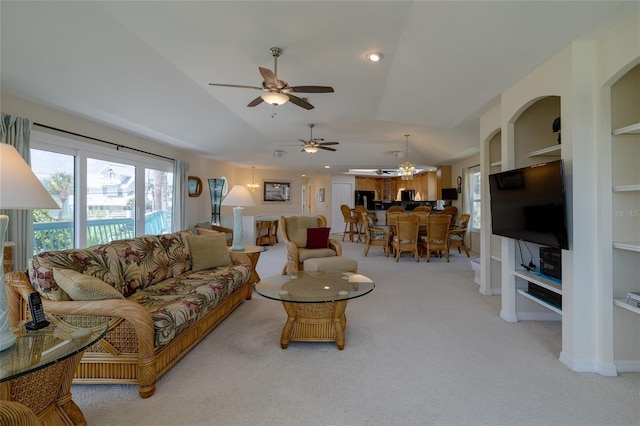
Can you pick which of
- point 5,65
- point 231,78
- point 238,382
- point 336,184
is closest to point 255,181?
point 336,184

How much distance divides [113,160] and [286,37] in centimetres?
351

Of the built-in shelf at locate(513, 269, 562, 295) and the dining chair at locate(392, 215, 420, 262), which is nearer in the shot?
the built-in shelf at locate(513, 269, 562, 295)

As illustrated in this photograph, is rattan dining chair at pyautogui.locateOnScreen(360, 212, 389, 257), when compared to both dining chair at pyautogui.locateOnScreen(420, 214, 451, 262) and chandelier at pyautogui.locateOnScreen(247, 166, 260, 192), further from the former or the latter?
chandelier at pyautogui.locateOnScreen(247, 166, 260, 192)

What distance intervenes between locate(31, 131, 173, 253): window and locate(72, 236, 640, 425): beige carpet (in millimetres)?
2571

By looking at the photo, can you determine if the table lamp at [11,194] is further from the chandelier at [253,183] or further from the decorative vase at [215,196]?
the chandelier at [253,183]

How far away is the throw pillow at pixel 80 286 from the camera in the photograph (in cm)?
192

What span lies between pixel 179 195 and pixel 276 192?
178 inches

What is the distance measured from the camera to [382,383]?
6.61 ft

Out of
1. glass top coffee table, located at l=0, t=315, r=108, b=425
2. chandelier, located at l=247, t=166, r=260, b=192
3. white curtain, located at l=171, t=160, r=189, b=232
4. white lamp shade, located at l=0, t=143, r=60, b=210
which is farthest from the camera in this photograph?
chandelier, located at l=247, t=166, r=260, b=192

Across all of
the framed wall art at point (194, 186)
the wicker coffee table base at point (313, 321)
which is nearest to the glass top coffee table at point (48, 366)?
the wicker coffee table base at point (313, 321)

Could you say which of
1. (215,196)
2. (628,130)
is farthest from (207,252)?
(215,196)

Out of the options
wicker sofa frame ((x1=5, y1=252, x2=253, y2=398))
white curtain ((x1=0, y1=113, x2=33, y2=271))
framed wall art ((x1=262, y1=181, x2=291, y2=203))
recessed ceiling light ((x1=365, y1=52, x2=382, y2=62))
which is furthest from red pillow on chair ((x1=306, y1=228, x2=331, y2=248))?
framed wall art ((x1=262, y1=181, x2=291, y2=203))

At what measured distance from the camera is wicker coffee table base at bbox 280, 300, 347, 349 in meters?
2.54

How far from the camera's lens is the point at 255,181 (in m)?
10.2
